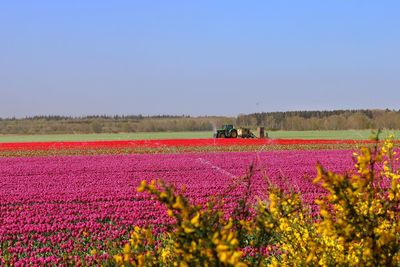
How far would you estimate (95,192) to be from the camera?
1656 centimetres

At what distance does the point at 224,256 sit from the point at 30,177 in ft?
62.3

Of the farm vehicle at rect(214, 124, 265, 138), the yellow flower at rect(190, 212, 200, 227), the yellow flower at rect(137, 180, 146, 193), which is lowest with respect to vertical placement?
the farm vehicle at rect(214, 124, 265, 138)

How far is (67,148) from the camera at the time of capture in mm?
38375

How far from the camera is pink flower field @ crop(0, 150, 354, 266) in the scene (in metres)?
10.2

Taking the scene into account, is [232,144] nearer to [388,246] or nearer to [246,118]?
[388,246]

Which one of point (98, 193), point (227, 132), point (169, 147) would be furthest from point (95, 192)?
point (227, 132)

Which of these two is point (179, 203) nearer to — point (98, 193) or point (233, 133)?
point (98, 193)

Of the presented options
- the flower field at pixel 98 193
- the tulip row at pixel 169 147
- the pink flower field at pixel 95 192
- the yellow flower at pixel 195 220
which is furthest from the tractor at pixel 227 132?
the yellow flower at pixel 195 220

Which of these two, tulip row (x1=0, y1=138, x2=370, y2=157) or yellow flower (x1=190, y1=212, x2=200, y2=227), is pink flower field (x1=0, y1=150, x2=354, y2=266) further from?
tulip row (x1=0, y1=138, x2=370, y2=157)

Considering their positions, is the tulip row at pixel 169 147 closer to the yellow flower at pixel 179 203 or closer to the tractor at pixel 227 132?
the tractor at pixel 227 132

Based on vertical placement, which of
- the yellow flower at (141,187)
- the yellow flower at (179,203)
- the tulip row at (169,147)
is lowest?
the tulip row at (169,147)

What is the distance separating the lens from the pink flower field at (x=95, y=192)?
10.2 metres

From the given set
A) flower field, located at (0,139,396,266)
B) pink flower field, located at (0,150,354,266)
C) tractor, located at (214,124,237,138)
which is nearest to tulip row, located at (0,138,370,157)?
flower field, located at (0,139,396,266)

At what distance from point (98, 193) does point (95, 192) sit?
34 centimetres
